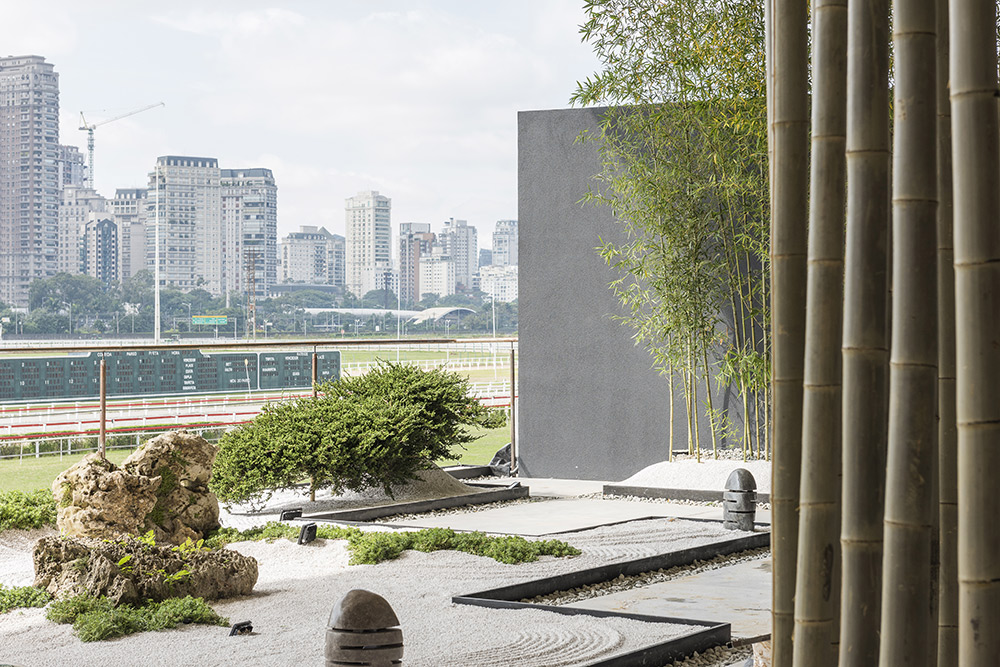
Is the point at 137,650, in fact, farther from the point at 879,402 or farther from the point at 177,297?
the point at 177,297

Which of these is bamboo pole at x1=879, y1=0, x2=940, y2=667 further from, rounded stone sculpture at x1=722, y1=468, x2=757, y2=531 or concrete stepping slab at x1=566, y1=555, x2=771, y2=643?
rounded stone sculpture at x1=722, y1=468, x2=757, y2=531

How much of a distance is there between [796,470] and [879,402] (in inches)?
9.7

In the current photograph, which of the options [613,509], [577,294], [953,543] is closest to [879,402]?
[953,543]

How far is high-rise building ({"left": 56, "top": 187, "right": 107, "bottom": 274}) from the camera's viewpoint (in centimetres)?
3762

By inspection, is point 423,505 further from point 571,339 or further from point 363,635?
point 363,635

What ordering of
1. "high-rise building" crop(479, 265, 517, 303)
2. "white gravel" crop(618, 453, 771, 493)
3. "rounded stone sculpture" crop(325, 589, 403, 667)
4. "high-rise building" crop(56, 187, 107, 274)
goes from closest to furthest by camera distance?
"rounded stone sculpture" crop(325, 589, 403, 667) < "white gravel" crop(618, 453, 771, 493) < "high-rise building" crop(56, 187, 107, 274) < "high-rise building" crop(479, 265, 517, 303)

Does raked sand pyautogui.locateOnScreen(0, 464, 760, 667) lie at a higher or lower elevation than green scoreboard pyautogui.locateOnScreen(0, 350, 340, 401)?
lower

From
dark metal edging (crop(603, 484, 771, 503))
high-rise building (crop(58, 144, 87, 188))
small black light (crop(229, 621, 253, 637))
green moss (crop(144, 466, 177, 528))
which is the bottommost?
dark metal edging (crop(603, 484, 771, 503))

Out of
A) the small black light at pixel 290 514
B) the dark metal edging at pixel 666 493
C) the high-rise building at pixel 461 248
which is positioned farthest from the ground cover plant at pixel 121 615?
the high-rise building at pixel 461 248

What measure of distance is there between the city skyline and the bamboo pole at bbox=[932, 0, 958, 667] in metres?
37.7

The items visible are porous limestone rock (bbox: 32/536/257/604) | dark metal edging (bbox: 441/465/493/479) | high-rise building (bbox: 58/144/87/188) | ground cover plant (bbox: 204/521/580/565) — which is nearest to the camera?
porous limestone rock (bbox: 32/536/257/604)

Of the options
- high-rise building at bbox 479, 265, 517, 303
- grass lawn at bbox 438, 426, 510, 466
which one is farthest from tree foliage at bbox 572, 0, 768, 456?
high-rise building at bbox 479, 265, 517, 303

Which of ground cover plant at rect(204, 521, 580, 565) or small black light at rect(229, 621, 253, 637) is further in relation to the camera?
ground cover plant at rect(204, 521, 580, 565)

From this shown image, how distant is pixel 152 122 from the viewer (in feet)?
159
